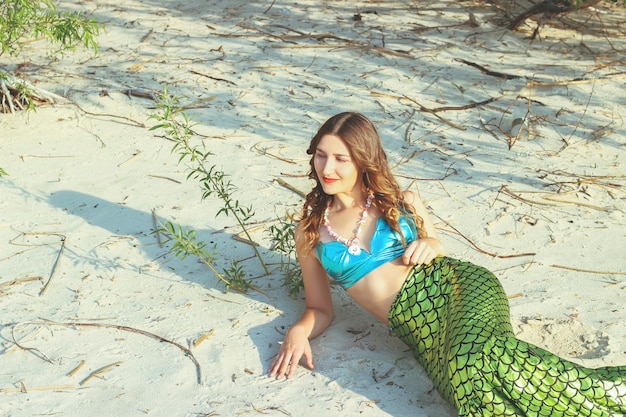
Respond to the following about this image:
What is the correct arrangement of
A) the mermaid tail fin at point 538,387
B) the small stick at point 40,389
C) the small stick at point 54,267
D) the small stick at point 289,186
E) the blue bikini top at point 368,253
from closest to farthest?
the mermaid tail fin at point 538,387 → the small stick at point 40,389 → the blue bikini top at point 368,253 → the small stick at point 54,267 → the small stick at point 289,186

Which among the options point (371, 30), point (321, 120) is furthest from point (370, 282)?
point (371, 30)

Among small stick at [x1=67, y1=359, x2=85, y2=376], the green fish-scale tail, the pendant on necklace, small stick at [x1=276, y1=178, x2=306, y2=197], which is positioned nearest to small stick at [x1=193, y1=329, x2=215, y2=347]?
small stick at [x1=67, y1=359, x2=85, y2=376]

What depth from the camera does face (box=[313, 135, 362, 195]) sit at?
11.1ft

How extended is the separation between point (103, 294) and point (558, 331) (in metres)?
2.04

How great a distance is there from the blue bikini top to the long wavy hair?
3 cm

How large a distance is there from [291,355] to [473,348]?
30.2 inches

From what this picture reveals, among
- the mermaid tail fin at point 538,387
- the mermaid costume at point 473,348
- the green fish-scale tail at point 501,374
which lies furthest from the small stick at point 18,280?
the mermaid tail fin at point 538,387

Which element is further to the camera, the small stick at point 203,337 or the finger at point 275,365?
the small stick at point 203,337

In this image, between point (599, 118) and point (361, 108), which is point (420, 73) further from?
point (599, 118)

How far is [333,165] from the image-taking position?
3.38 meters

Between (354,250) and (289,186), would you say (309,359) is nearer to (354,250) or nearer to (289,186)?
(354,250)

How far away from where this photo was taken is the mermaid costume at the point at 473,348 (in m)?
2.86

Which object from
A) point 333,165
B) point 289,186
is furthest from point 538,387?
point 289,186

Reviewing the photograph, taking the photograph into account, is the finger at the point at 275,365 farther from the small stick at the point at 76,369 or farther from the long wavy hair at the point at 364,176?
the small stick at the point at 76,369
